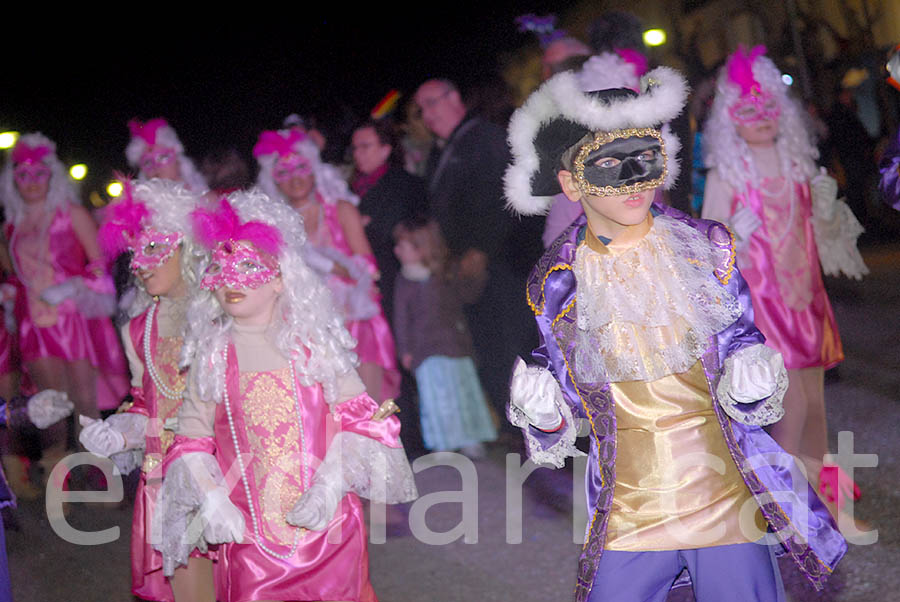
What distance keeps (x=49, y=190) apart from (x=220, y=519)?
4868 mm

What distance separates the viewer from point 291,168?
6.75 m

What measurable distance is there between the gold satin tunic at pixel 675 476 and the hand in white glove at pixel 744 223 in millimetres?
2202

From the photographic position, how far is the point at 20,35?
11820 millimetres

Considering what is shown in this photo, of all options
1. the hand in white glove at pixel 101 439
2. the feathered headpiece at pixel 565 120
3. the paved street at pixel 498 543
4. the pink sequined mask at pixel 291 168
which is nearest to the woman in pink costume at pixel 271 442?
the hand in white glove at pixel 101 439

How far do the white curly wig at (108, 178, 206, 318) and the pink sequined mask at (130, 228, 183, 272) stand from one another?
3 centimetres

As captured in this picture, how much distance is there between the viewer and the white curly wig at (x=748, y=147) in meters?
5.11

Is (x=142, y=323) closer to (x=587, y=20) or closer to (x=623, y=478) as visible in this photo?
(x=623, y=478)

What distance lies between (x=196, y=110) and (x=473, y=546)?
8.05m

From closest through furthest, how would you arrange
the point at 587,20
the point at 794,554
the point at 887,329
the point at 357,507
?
the point at 794,554
the point at 357,507
the point at 887,329
the point at 587,20

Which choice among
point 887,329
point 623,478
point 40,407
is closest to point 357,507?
point 623,478

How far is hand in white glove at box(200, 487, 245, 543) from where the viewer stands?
331 centimetres

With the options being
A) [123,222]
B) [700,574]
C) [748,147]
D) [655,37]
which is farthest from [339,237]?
[655,37]

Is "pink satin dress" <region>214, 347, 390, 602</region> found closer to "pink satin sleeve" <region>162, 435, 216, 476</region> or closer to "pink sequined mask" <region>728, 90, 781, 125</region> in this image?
"pink satin sleeve" <region>162, 435, 216, 476</region>

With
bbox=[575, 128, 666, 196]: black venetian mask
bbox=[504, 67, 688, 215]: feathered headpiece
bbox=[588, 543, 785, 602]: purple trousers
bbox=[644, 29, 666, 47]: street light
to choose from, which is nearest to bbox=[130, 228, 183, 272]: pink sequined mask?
bbox=[504, 67, 688, 215]: feathered headpiece
